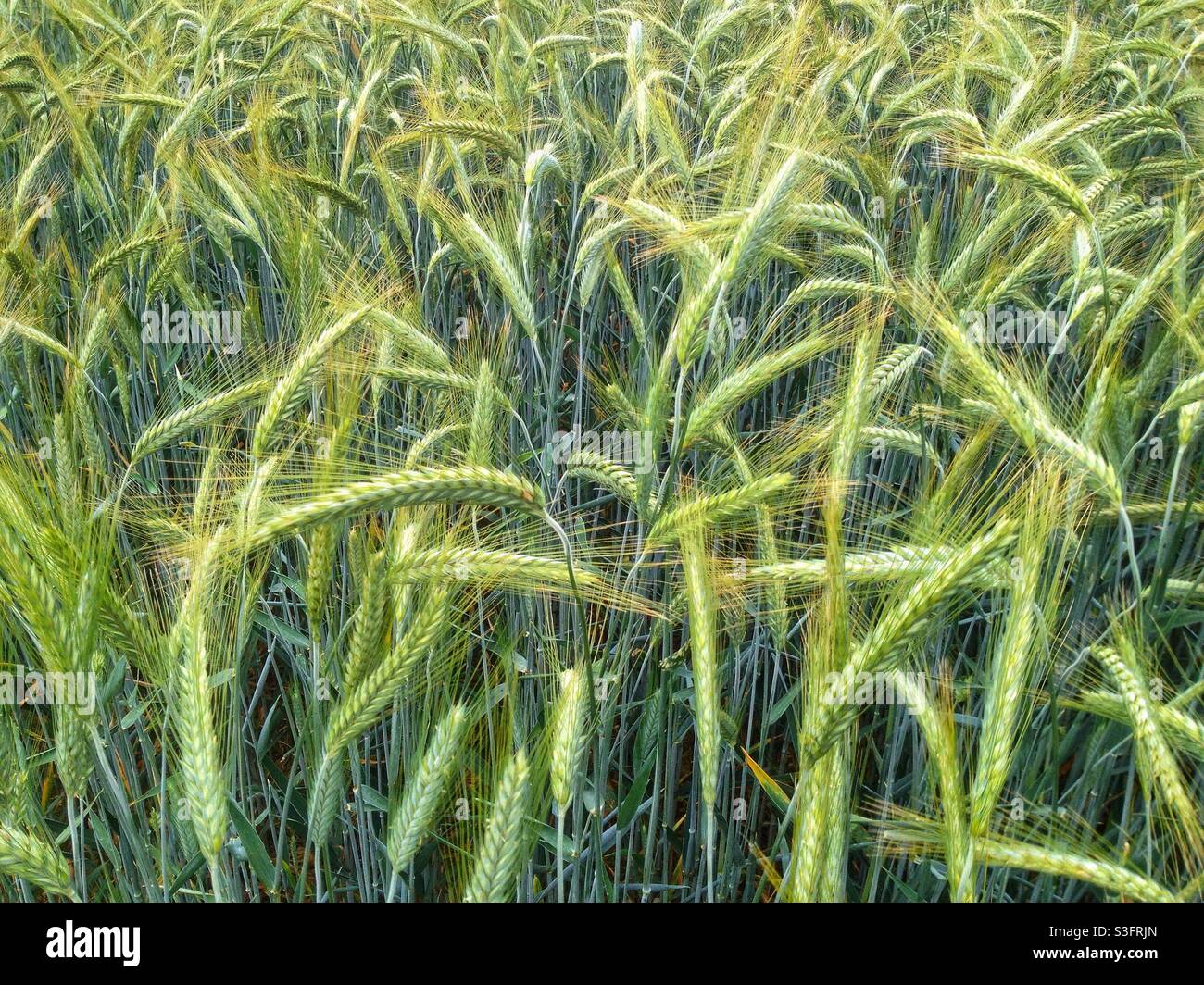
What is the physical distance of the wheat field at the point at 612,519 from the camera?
3.58 ft

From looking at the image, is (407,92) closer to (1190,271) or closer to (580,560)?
(1190,271)

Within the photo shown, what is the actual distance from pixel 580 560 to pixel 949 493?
522mm

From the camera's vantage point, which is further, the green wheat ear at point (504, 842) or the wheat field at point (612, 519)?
the wheat field at point (612, 519)

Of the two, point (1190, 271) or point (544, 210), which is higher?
point (544, 210)

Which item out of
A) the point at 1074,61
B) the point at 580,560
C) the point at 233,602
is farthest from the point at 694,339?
the point at 1074,61

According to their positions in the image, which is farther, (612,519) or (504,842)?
(612,519)

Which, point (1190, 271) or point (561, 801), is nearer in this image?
point (561, 801)

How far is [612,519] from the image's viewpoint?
250cm

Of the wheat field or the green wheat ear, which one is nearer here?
the green wheat ear

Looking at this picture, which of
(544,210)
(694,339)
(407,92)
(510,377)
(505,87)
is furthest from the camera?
(407,92)

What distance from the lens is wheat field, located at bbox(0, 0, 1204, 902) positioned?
1.09 metres

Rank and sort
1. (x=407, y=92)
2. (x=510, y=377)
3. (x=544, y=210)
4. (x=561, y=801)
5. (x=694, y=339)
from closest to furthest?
(x=561, y=801) < (x=694, y=339) < (x=510, y=377) < (x=544, y=210) < (x=407, y=92)
